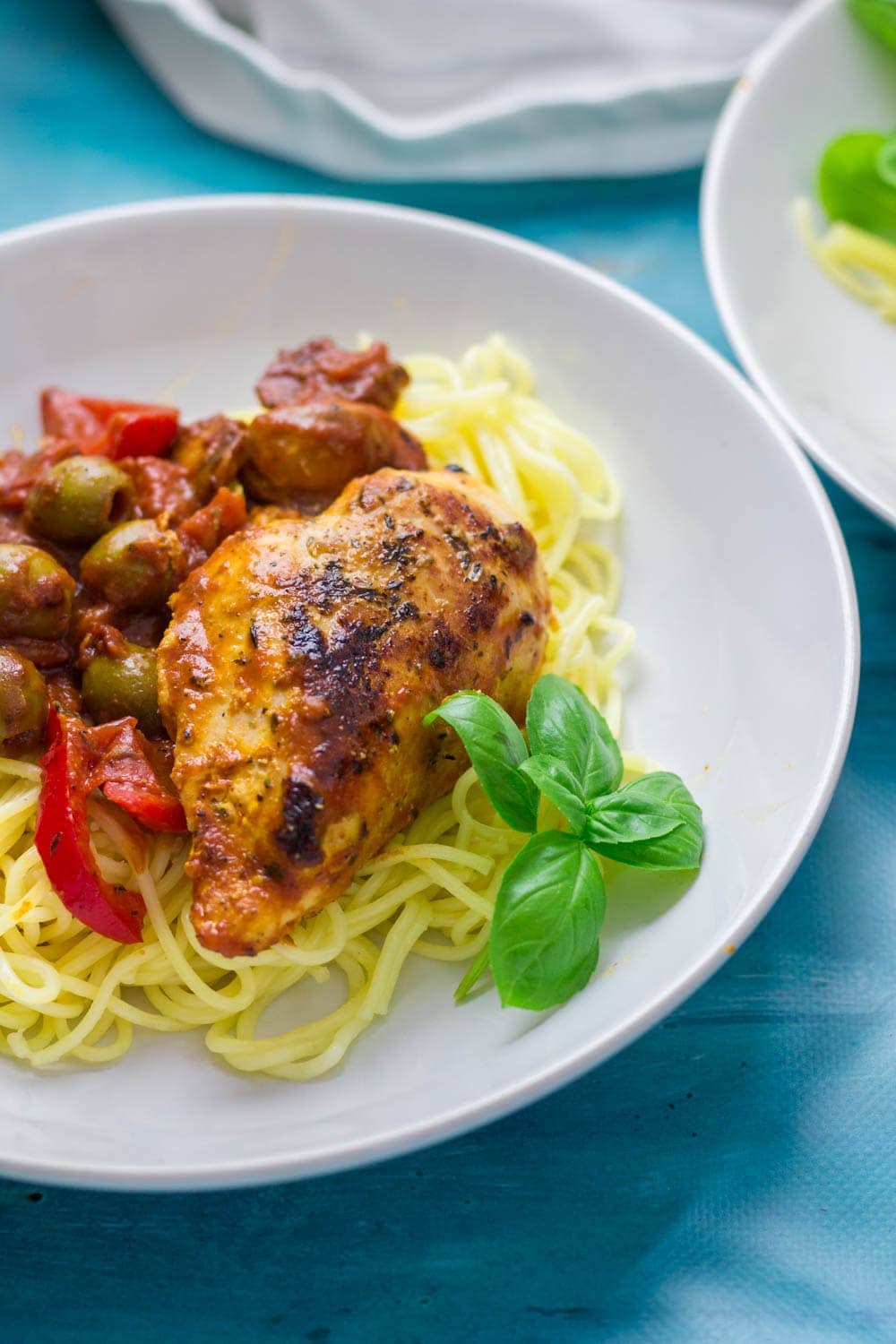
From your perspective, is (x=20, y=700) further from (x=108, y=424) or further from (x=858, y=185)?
(x=858, y=185)

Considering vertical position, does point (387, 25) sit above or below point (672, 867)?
above

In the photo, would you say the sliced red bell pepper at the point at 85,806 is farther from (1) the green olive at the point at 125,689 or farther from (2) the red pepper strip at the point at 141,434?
(2) the red pepper strip at the point at 141,434

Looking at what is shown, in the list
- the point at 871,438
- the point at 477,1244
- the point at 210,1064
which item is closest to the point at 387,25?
the point at 871,438

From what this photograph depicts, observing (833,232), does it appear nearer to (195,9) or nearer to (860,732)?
(860,732)

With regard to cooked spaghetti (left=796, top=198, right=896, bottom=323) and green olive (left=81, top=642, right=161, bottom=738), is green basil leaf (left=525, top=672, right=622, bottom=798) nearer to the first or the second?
green olive (left=81, top=642, right=161, bottom=738)

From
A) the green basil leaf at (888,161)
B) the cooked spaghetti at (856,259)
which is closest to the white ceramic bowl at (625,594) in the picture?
the cooked spaghetti at (856,259)

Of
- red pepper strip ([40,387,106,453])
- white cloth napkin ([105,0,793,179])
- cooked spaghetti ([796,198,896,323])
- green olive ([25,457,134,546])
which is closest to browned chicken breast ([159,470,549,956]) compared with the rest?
green olive ([25,457,134,546])
